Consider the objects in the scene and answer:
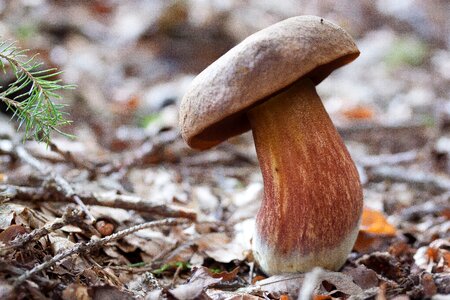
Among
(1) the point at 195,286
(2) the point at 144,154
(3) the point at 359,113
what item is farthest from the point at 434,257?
(3) the point at 359,113

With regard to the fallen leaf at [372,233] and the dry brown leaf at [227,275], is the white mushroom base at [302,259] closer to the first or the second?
the dry brown leaf at [227,275]

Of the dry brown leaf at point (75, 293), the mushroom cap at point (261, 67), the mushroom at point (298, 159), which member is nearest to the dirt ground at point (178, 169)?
the dry brown leaf at point (75, 293)

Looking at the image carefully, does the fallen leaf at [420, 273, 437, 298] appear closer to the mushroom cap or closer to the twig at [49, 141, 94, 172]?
the mushroom cap

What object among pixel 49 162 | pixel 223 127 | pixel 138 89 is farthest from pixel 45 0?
pixel 223 127

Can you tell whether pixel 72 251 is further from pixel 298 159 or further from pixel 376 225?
pixel 376 225

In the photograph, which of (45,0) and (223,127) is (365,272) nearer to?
(223,127)

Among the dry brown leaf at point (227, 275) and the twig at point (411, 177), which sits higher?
the twig at point (411, 177)

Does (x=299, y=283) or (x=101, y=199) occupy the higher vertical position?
(x=101, y=199)
